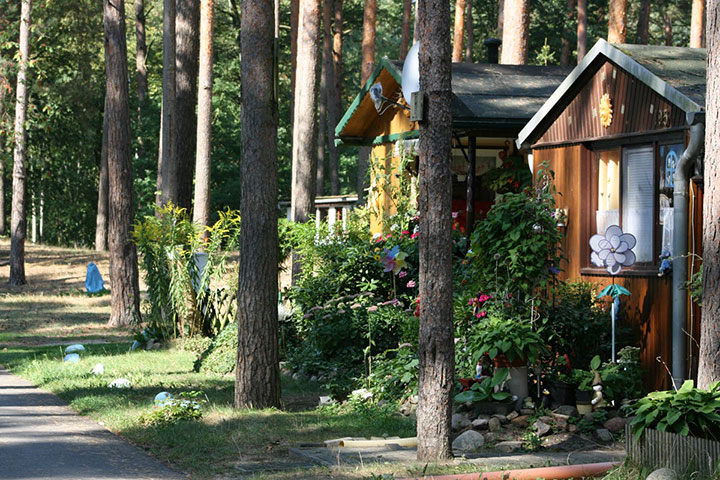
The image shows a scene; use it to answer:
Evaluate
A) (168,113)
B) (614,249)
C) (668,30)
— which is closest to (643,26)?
(668,30)

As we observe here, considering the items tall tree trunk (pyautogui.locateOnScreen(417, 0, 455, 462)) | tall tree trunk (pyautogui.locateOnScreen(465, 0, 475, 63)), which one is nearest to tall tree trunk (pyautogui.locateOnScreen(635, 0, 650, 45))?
tall tree trunk (pyautogui.locateOnScreen(465, 0, 475, 63))

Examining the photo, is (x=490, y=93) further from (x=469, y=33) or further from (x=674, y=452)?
(x=469, y=33)

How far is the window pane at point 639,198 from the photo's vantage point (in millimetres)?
11266

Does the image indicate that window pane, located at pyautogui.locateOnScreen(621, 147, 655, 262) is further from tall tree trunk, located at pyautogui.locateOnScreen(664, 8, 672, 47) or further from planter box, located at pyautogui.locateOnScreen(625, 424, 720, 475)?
tall tree trunk, located at pyautogui.locateOnScreen(664, 8, 672, 47)

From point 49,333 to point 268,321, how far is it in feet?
34.0

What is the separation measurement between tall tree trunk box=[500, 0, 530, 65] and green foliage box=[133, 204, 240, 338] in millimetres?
7132

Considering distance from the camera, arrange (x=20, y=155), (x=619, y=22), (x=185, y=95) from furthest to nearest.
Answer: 1. (x=20, y=155)
2. (x=619, y=22)
3. (x=185, y=95)

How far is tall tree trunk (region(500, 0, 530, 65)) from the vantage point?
63.2ft

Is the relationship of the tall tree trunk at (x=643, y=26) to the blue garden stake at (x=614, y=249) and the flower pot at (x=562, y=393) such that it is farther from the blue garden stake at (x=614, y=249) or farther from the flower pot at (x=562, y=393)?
the flower pot at (x=562, y=393)

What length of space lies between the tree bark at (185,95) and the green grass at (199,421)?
680 centimetres

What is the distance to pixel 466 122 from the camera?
48.8 feet

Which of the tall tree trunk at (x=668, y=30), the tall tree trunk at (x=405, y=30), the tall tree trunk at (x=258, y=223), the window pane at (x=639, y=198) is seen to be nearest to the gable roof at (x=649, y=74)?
the window pane at (x=639, y=198)

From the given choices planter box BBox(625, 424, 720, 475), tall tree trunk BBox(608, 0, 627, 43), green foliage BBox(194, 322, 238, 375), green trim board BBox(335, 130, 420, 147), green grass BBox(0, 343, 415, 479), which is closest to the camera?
planter box BBox(625, 424, 720, 475)

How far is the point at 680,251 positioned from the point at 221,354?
740 centimetres
